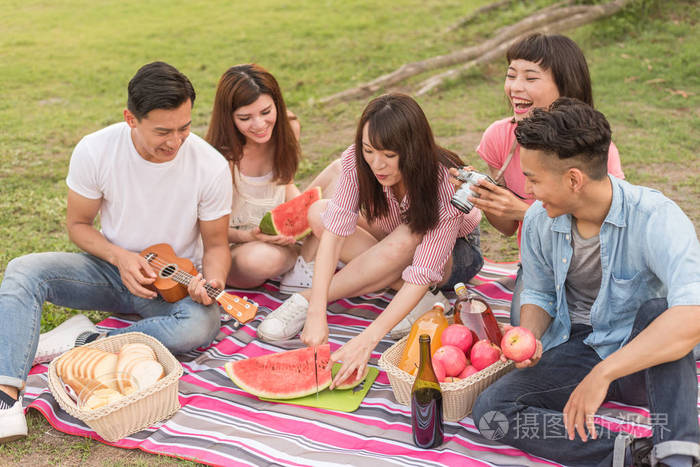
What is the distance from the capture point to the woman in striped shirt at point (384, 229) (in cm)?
382

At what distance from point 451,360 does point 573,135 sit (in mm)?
1320

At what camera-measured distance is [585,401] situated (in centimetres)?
292

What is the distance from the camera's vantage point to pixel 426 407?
3398 millimetres

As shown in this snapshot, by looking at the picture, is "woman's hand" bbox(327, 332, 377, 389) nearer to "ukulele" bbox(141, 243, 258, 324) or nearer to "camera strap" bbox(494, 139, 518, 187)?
"ukulele" bbox(141, 243, 258, 324)

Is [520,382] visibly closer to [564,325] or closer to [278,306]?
[564,325]

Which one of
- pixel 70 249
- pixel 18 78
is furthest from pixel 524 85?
pixel 18 78

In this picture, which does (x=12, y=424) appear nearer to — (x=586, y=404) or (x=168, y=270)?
(x=168, y=270)

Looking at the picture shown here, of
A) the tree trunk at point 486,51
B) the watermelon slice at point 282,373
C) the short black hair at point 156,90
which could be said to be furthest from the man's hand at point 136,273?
the tree trunk at point 486,51

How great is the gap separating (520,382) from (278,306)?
7.12 feet

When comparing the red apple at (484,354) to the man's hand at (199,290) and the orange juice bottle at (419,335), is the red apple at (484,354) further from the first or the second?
the man's hand at (199,290)

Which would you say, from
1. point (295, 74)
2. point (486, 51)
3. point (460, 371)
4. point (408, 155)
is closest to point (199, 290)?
point (408, 155)

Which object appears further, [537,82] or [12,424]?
[537,82]

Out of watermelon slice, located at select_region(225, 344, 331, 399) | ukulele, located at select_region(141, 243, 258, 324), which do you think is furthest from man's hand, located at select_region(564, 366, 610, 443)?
ukulele, located at select_region(141, 243, 258, 324)

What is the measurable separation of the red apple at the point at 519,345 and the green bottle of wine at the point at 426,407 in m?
0.38
